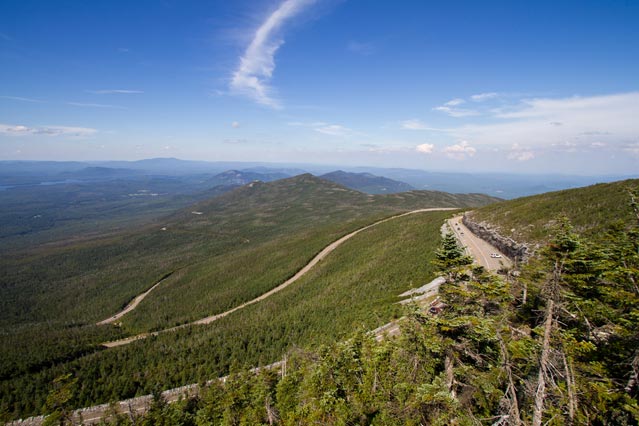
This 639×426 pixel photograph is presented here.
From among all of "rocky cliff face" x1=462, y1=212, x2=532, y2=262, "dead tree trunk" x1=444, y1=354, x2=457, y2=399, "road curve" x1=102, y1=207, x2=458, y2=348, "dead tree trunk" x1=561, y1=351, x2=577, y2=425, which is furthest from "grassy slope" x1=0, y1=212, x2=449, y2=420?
"dead tree trunk" x1=561, y1=351, x2=577, y2=425

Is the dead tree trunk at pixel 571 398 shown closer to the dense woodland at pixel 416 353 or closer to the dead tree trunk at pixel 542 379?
the dense woodland at pixel 416 353

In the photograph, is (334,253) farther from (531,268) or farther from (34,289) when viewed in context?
(34,289)

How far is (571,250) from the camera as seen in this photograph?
1020 cm

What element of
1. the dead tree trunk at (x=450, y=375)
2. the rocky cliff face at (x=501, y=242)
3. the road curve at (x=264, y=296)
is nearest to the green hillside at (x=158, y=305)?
the road curve at (x=264, y=296)

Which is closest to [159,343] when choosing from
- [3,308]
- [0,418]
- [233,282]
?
[233,282]

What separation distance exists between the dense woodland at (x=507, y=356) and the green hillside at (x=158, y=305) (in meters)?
15.1

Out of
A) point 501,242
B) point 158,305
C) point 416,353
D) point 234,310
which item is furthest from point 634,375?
point 158,305

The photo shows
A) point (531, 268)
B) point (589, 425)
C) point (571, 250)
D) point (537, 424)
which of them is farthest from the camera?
point (531, 268)

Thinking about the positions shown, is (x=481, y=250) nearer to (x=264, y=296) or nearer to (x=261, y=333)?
(x=261, y=333)

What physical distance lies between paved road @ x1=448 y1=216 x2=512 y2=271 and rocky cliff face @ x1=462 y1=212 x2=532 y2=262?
2.43ft

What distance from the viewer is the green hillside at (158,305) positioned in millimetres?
39844

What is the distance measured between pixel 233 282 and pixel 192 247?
78711 mm

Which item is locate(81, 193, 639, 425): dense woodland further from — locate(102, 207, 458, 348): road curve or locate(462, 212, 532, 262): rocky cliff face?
locate(102, 207, 458, 348): road curve

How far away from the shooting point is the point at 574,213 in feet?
120
